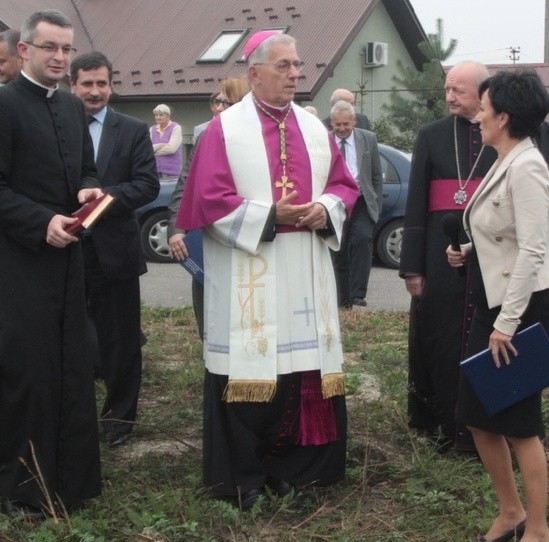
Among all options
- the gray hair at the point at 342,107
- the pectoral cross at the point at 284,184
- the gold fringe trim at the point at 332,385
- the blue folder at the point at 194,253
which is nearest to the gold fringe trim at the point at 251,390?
the gold fringe trim at the point at 332,385

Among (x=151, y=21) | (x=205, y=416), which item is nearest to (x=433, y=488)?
(x=205, y=416)

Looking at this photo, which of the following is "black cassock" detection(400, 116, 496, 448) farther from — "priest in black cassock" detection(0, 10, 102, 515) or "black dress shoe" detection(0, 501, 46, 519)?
"black dress shoe" detection(0, 501, 46, 519)

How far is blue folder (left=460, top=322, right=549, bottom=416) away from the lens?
15.0 ft

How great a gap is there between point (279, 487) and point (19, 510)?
1211 mm

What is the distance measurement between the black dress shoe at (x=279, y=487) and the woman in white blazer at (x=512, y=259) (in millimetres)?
1077

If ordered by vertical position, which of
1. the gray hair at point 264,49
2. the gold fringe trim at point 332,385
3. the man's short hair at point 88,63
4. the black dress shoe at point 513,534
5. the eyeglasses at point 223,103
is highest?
the man's short hair at point 88,63

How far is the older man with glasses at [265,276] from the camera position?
17.1 feet

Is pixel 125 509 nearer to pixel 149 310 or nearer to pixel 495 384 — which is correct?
pixel 495 384

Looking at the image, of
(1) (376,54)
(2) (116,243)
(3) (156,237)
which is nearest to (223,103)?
(2) (116,243)

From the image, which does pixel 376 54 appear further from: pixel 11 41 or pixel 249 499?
pixel 249 499

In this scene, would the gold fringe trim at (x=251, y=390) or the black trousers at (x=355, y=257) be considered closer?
the gold fringe trim at (x=251, y=390)

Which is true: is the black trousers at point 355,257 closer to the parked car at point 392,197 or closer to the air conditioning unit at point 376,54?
the parked car at point 392,197

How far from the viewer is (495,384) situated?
4602 mm

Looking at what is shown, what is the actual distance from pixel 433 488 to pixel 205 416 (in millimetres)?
1130
